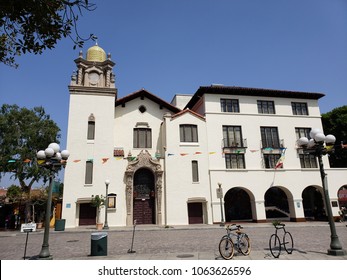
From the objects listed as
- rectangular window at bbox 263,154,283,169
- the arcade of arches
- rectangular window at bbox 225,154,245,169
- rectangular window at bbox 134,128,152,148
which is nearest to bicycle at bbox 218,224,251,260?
rectangular window at bbox 225,154,245,169

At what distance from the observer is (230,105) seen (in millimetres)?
28906

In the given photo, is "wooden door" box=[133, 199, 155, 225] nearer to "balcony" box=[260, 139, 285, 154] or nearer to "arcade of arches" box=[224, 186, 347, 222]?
"arcade of arches" box=[224, 186, 347, 222]

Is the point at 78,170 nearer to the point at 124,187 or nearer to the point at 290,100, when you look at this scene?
the point at 124,187

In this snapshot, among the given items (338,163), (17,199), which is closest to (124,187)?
(17,199)

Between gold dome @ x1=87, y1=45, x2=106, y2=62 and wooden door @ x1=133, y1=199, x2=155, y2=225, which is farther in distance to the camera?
gold dome @ x1=87, y1=45, x2=106, y2=62

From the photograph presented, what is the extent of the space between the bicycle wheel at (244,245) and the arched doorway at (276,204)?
2405 cm

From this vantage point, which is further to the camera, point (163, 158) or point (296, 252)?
point (163, 158)

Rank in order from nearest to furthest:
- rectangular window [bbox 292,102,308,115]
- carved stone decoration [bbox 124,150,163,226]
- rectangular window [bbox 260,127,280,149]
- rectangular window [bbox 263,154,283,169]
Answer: carved stone decoration [bbox 124,150,163,226], rectangular window [bbox 263,154,283,169], rectangular window [bbox 260,127,280,149], rectangular window [bbox 292,102,308,115]

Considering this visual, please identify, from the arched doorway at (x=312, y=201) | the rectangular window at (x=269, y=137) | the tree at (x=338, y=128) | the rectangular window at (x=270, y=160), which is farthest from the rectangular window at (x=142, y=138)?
the tree at (x=338, y=128)

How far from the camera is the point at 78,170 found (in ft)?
80.2

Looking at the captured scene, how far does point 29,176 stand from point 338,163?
1657 inches

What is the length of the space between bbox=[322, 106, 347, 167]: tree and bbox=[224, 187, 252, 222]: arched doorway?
15.4m

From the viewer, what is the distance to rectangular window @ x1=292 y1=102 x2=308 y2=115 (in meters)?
30.1

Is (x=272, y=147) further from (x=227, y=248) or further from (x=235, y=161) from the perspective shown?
(x=227, y=248)
